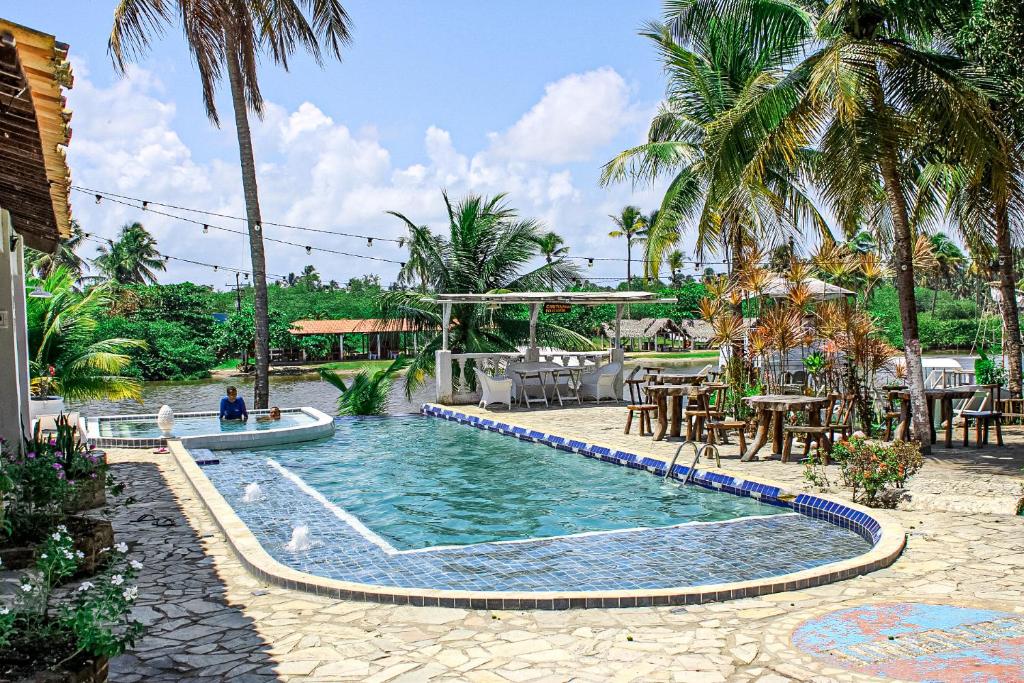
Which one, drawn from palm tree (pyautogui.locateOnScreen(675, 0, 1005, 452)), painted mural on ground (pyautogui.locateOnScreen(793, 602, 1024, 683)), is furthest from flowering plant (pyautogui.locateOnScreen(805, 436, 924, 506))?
palm tree (pyautogui.locateOnScreen(675, 0, 1005, 452))

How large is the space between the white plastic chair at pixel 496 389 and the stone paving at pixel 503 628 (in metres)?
10.6

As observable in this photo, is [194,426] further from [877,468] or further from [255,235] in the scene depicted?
[877,468]

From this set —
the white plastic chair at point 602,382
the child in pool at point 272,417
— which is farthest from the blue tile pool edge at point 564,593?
the white plastic chair at point 602,382

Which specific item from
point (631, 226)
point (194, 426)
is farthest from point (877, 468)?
point (631, 226)

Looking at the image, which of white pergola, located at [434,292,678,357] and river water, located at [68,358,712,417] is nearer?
white pergola, located at [434,292,678,357]

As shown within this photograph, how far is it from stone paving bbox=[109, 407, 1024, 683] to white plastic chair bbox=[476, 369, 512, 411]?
10620mm

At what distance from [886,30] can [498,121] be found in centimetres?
1254

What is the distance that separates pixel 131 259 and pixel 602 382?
181ft

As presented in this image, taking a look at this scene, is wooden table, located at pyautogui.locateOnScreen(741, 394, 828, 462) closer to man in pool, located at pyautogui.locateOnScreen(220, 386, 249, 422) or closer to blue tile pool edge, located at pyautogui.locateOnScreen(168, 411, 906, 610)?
blue tile pool edge, located at pyautogui.locateOnScreen(168, 411, 906, 610)

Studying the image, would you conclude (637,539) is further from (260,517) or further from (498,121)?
(498,121)

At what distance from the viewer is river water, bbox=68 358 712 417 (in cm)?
3005

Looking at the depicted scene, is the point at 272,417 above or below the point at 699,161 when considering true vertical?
below

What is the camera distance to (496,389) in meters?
17.9

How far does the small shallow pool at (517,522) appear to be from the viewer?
264 inches
